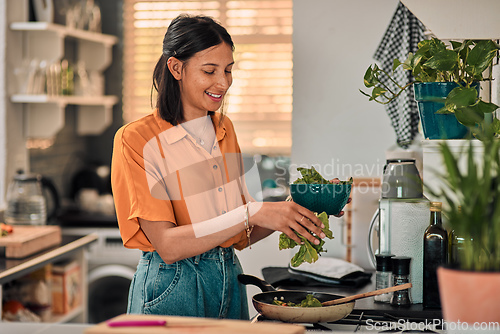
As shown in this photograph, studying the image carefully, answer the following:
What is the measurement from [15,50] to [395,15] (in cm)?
216

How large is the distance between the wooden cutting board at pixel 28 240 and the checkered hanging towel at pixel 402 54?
167 centimetres

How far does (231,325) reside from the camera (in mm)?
1022

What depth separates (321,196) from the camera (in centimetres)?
144

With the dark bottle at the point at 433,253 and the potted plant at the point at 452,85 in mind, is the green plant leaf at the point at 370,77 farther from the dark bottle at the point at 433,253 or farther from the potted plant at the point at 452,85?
the dark bottle at the point at 433,253

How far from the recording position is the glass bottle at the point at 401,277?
154cm

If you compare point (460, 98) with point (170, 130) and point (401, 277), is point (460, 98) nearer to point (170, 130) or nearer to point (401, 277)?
point (401, 277)

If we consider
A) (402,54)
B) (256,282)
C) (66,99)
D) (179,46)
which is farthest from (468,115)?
(66,99)

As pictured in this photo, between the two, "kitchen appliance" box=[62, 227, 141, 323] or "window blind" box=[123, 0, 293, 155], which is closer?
"kitchen appliance" box=[62, 227, 141, 323]

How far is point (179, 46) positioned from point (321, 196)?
0.60 m

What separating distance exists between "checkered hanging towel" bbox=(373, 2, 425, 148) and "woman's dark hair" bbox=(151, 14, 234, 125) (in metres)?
0.97

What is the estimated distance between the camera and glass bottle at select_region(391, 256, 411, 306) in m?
1.54

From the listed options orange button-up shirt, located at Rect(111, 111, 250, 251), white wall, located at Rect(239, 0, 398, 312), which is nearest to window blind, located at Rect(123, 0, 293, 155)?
white wall, located at Rect(239, 0, 398, 312)

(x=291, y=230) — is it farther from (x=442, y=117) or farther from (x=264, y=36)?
(x=264, y=36)

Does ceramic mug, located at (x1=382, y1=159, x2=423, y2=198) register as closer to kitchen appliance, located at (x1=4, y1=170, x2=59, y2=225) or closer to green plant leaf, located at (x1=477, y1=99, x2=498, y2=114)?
green plant leaf, located at (x1=477, y1=99, x2=498, y2=114)
